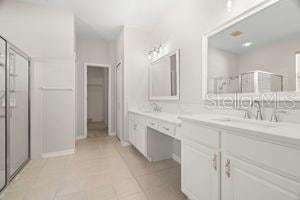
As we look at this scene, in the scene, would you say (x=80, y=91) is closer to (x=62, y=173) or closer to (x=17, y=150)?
(x=17, y=150)

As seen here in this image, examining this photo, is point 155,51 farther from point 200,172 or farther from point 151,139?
point 200,172

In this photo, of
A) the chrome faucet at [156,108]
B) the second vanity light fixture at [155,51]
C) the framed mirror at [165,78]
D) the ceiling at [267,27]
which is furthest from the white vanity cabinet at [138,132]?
the ceiling at [267,27]

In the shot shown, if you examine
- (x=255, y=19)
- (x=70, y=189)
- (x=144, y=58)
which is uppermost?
(x=144, y=58)

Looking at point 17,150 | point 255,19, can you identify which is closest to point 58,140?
point 17,150

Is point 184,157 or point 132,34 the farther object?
point 132,34

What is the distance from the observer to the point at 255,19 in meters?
1.45

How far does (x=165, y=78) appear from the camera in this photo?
9.67 ft

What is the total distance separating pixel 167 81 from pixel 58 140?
7.44 ft

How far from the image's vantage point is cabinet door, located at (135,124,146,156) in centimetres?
259

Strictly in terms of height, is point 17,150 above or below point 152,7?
below

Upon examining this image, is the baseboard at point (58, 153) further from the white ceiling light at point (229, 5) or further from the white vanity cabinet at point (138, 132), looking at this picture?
the white ceiling light at point (229, 5)

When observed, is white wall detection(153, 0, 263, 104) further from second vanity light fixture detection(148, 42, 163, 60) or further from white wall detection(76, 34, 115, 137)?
white wall detection(76, 34, 115, 137)

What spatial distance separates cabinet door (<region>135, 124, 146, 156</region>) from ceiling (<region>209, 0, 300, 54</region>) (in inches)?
67.9

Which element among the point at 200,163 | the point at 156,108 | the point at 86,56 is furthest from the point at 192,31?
the point at 86,56
